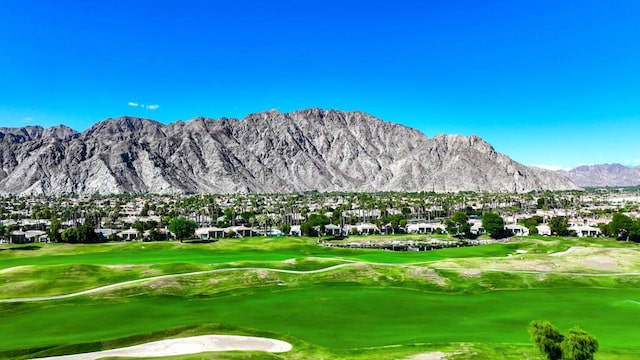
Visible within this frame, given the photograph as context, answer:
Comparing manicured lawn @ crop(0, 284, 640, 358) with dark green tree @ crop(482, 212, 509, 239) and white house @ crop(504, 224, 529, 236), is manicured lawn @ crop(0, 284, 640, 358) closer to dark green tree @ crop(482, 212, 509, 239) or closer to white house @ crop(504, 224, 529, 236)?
dark green tree @ crop(482, 212, 509, 239)

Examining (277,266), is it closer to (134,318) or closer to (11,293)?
(134,318)

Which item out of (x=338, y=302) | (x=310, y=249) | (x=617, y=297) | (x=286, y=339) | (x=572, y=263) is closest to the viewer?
(x=286, y=339)

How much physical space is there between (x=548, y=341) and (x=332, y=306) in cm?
2362

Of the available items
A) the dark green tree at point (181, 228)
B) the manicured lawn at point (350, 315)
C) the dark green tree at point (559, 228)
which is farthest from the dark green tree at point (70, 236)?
the dark green tree at point (559, 228)

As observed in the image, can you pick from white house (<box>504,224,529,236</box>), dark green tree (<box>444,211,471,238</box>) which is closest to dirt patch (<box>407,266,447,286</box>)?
dark green tree (<box>444,211,471,238</box>)

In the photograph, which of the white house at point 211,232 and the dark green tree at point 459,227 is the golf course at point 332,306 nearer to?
the dark green tree at point 459,227

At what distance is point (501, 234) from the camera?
126 meters

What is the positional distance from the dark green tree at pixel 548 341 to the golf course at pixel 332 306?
13.4 ft

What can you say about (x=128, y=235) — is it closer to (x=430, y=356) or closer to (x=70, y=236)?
(x=70, y=236)

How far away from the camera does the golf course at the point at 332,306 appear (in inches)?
1316

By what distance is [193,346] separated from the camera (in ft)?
108

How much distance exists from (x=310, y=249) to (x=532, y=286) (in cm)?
5190

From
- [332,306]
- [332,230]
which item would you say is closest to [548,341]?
[332,306]

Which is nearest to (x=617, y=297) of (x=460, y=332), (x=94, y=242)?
(x=460, y=332)
